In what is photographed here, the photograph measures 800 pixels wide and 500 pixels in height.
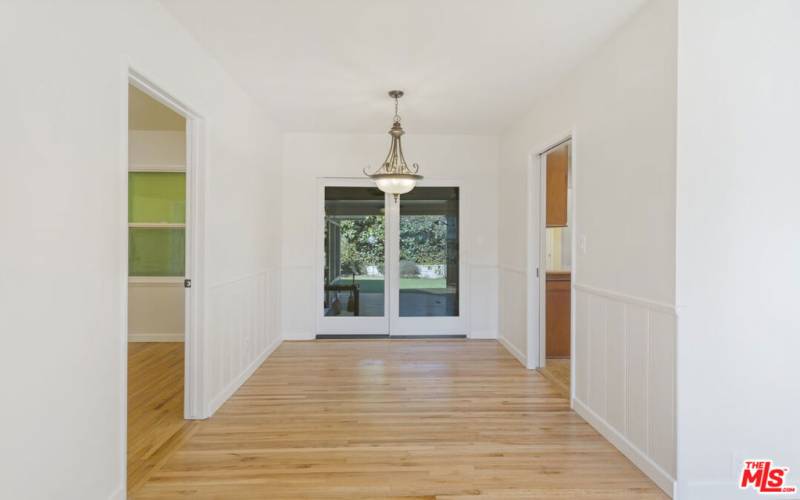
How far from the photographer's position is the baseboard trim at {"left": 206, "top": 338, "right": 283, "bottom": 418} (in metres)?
3.11

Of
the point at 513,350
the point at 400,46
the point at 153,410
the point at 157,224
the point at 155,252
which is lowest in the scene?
the point at 153,410

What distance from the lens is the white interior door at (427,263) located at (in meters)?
5.45

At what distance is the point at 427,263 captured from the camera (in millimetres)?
5500

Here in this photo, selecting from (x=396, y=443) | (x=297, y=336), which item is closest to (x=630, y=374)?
(x=396, y=443)

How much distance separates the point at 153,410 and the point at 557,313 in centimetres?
382

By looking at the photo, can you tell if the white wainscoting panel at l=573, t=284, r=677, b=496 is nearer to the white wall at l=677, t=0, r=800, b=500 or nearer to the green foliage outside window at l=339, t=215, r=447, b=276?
the white wall at l=677, t=0, r=800, b=500

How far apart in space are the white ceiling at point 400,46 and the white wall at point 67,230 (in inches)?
18.1

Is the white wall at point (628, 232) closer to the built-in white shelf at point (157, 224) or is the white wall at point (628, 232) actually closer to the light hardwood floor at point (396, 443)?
the light hardwood floor at point (396, 443)

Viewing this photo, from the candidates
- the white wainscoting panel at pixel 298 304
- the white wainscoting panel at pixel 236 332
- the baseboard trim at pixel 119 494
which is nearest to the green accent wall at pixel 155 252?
the white wainscoting panel at pixel 298 304

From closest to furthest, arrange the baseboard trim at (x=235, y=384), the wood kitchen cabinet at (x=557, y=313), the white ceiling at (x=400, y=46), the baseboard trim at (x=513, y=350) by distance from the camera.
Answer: the white ceiling at (x=400, y=46) < the baseboard trim at (x=235, y=384) < the baseboard trim at (x=513, y=350) < the wood kitchen cabinet at (x=557, y=313)

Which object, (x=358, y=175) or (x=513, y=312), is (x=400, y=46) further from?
(x=513, y=312)

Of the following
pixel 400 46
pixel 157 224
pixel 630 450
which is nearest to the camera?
pixel 630 450

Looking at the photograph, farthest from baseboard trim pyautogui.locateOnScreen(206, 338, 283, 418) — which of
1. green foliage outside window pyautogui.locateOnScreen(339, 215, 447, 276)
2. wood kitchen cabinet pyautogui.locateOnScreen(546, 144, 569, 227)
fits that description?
wood kitchen cabinet pyautogui.locateOnScreen(546, 144, 569, 227)

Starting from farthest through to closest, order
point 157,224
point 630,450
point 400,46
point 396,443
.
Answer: point 157,224
point 400,46
point 396,443
point 630,450
